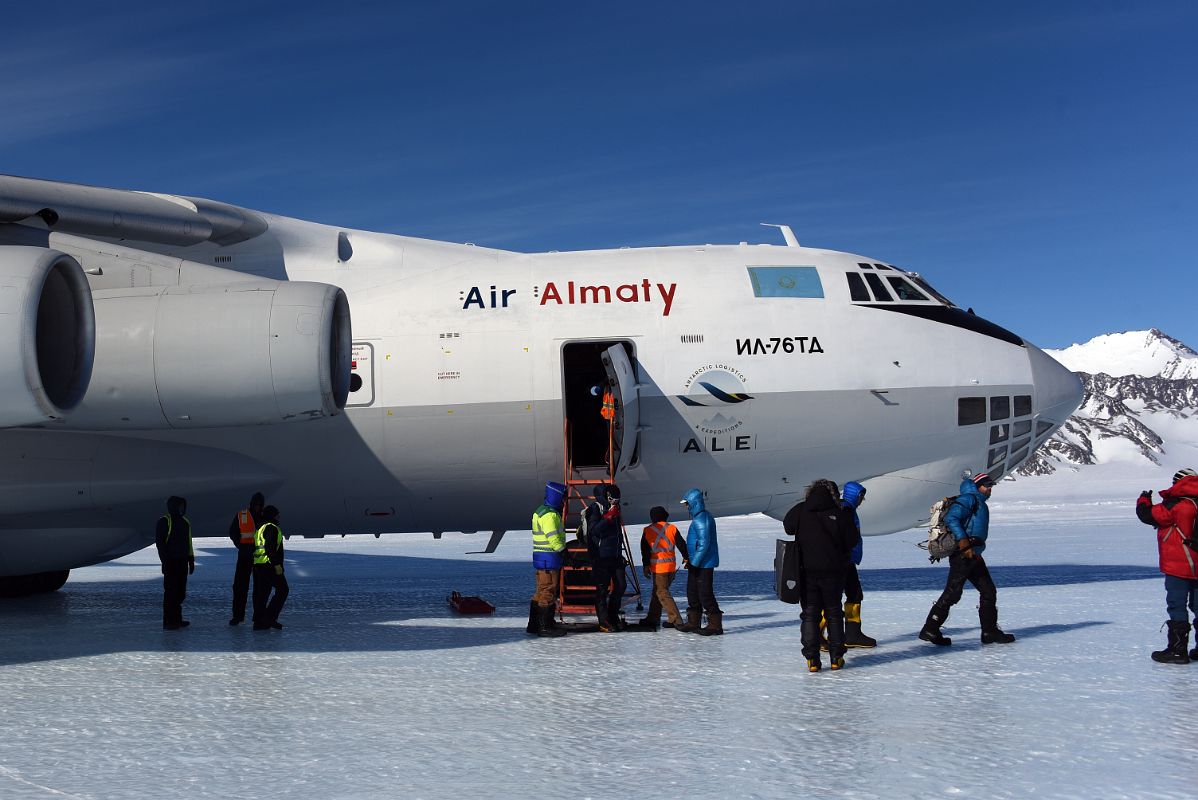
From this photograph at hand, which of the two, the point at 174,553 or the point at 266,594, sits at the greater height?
the point at 174,553

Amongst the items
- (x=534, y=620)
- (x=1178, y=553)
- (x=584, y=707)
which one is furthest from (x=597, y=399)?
(x=1178, y=553)

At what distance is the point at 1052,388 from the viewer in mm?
11281

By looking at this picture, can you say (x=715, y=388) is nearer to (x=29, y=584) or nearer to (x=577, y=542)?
(x=577, y=542)

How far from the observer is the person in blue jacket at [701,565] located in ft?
30.3

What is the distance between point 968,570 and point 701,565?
2224 mm

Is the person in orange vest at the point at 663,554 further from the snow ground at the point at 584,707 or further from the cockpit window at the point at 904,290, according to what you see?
the cockpit window at the point at 904,290

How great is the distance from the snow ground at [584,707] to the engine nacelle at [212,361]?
6.63 feet

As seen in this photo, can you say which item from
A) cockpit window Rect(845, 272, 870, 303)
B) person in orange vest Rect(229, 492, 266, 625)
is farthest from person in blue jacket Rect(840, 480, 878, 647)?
person in orange vest Rect(229, 492, 266, 625)

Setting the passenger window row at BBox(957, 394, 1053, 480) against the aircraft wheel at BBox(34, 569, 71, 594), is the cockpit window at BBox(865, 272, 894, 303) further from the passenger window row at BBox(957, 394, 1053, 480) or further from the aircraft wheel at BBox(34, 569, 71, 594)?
the aircraft wheel at BBox(34, 569, 71, 594)

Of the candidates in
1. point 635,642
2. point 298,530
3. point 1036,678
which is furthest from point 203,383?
point 1036,678

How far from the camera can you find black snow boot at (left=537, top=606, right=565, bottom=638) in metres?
9.45

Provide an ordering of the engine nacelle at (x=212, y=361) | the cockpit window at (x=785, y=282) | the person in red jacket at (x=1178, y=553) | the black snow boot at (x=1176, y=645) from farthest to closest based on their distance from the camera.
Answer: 1. the cockpit window at (x=785, y=282)
2. the engine nacelle at (x=212, y=361)
3. the black snow boot at (x=1176, y=645)
4. the person in red jacket at (x=1178, y=553)

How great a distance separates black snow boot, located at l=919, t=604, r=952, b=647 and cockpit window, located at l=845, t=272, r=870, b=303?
3.72 m

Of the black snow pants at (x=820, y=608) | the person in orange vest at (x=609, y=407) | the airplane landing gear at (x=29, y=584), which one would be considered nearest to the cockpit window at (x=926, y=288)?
the person in orange vest at (x=609, y=407)
